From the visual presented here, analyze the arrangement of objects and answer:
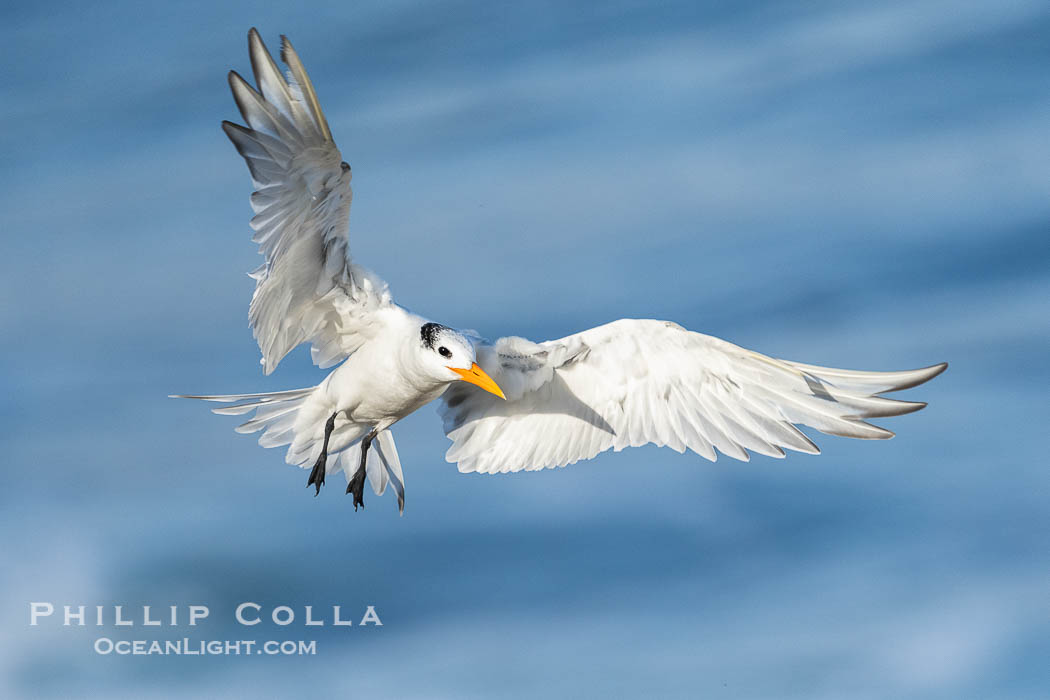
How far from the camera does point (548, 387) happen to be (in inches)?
553

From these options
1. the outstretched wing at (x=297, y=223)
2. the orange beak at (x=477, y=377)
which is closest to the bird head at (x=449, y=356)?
the orange beak at (x=477, y=377)

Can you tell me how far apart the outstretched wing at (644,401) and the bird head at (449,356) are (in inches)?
40.5

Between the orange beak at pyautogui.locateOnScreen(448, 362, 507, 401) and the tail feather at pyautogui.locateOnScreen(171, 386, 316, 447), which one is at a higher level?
the tail feather at pyautogui.locateOnScreen(171, 386, 316, 447)

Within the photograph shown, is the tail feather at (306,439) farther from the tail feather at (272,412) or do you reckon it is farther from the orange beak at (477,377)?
the orange beak at (477,377)

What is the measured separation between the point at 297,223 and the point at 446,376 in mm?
2014

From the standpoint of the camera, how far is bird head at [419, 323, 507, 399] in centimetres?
1229

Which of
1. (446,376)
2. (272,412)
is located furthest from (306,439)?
(446,376)

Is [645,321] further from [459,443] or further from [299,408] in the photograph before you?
[299,408]

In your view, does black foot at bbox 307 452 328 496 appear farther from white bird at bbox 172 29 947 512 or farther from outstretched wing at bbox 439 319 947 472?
outstretched wing at bbox 439 319 947 472

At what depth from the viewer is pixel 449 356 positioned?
484 inches

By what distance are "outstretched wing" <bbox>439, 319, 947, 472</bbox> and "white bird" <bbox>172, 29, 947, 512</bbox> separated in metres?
0.01

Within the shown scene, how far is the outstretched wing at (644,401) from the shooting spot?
12.8 meters

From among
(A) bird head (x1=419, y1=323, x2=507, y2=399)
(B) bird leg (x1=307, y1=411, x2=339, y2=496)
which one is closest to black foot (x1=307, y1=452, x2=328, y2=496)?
(B) bird leg (x1=307, y1=411, x2=339, y2=496)

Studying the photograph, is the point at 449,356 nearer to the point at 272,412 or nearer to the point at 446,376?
the point at 446,376
